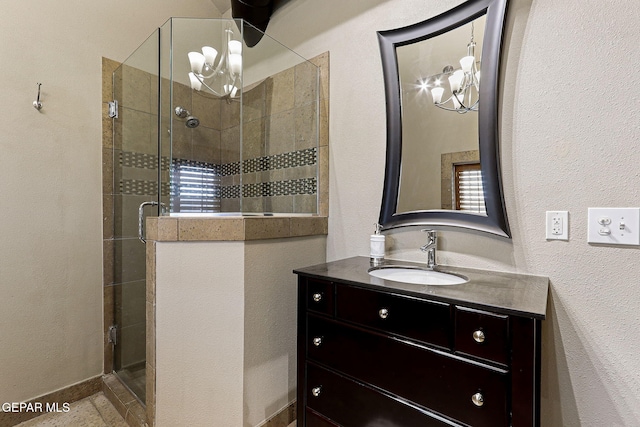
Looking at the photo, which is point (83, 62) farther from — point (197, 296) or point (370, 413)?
point (370, 413)

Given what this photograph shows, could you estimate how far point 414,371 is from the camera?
1.08 metres

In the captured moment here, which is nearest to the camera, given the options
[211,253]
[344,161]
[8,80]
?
[211,253]

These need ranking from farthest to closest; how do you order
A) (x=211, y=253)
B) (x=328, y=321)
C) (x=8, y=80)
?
(x=8, y=80), (x=211, y=253), (x=328, y=321)

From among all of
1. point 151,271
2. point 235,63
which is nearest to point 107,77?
point 235,63

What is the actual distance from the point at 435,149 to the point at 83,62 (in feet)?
7.26

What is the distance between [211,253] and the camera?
4.79 ft

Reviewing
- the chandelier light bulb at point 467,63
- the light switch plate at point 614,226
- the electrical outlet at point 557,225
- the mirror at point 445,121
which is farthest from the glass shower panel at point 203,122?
the light switch plate at point 614,226

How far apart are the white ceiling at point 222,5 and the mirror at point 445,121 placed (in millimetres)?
1637

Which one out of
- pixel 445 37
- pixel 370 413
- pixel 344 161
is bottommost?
pixel 370 413

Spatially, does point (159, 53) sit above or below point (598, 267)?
above

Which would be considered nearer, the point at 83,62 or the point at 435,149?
the point at 435,149

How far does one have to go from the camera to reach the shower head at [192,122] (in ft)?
5.89

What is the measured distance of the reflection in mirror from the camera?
1.41 meters

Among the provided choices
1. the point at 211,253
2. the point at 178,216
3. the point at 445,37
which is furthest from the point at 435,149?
the point at 178,216
